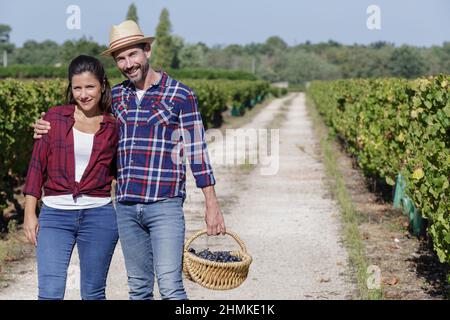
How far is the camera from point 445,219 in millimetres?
5707

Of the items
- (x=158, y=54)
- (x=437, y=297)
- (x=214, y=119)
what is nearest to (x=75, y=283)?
(x=437, y=297)

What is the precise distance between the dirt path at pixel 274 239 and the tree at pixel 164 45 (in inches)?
3651

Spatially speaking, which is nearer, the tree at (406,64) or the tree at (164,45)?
the tree at (406,64)

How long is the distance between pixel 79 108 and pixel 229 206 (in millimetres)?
6459

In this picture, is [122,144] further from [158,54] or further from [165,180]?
[158,54]

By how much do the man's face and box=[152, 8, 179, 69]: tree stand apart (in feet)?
331

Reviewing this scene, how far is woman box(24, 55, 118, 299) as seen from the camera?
3.79 metres

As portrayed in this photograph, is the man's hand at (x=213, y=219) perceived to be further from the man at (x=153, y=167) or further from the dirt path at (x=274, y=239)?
the dirt path at (x=274, y=239)

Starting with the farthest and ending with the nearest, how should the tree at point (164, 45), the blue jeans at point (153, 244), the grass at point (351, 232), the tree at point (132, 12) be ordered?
the tree at point (132, 12) < the tree at point (164, 45) < the grass at point (351, 232) < the blue jeans at point (153, 244)

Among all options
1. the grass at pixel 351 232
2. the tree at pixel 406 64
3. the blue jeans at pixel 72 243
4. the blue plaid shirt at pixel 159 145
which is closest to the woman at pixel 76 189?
the blue jeans at pixel 72 243

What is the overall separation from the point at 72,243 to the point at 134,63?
3.31 feet

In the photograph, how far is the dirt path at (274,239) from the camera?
6.15m

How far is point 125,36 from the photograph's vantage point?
12.8 feet
